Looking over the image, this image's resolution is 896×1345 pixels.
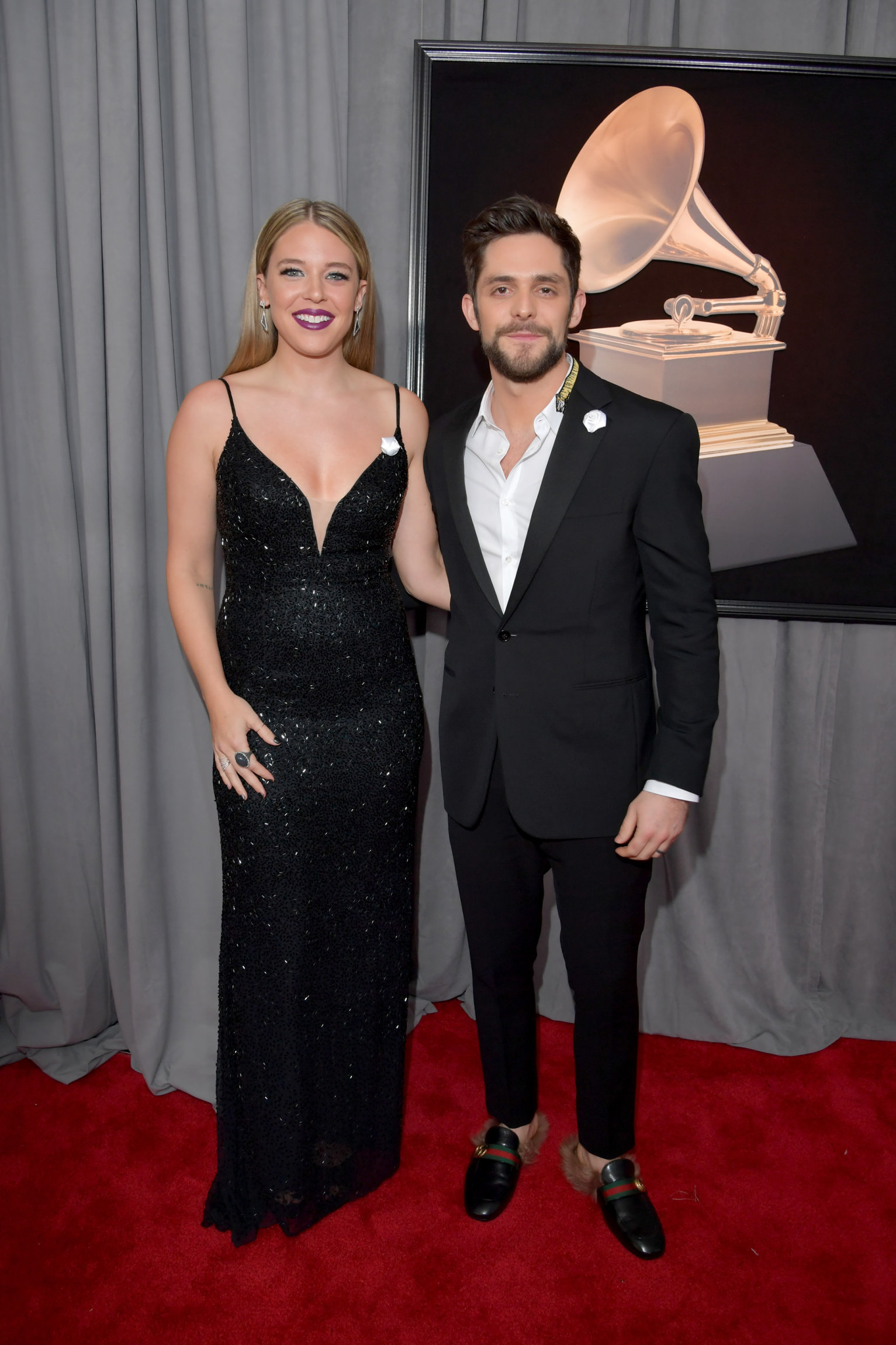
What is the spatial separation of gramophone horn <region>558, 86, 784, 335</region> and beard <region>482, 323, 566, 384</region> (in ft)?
2.60

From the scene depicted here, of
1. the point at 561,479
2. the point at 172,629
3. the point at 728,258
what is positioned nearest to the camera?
the point at 561,479

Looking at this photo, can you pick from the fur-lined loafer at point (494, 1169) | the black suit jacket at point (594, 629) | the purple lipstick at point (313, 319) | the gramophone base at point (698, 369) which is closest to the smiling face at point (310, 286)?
the purple lipstick at point (313, 319)

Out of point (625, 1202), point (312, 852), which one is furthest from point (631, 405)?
point (625, 1202)

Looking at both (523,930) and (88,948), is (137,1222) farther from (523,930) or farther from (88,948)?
(523,930)

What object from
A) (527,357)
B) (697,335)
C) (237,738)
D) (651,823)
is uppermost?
(697,335)

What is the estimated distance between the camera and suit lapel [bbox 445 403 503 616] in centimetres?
204

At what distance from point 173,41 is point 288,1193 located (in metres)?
2.84

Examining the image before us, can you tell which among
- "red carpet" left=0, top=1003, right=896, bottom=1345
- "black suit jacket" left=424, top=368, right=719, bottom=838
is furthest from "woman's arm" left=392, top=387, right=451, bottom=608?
"red carpet" left=0, top=1003, right=896, bottom=1345

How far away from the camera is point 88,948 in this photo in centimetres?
288

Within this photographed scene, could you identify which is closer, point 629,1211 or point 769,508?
point 629,1211

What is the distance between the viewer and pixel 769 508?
8.95 ft

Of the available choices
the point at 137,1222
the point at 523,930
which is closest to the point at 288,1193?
the point at 137,1222

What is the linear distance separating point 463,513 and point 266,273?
0.67 meters

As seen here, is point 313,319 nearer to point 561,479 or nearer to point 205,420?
point 205,420
